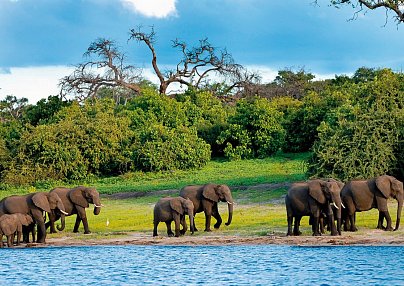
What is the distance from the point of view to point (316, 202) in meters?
23.1

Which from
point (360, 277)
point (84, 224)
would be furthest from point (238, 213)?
point (360, 277)

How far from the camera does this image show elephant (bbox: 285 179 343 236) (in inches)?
905

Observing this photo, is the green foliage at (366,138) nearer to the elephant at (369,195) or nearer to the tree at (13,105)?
the elephant at (369,195)

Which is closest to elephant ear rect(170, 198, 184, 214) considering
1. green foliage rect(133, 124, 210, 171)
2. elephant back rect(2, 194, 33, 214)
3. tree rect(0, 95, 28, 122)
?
elephant back rect(2, 194, 33, 214)

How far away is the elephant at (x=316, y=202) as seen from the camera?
2298cm

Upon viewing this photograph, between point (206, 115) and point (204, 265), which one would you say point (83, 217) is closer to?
point (204, 265)

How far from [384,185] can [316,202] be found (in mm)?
2173

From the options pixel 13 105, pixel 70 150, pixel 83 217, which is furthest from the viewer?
pixel 13 105

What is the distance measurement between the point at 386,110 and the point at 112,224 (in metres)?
12.2

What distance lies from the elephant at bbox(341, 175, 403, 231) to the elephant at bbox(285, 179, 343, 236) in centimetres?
50

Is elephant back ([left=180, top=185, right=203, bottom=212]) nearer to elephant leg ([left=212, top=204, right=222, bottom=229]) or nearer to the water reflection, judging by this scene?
elephant leg ([left=212, top=204, right=222, bottom=229])

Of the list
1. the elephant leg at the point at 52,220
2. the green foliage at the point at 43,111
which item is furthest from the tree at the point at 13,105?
the elephant leg at the point at 52,220

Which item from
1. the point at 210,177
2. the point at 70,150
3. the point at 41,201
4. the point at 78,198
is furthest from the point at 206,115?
the point at 41,201

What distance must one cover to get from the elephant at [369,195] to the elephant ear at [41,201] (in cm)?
848
